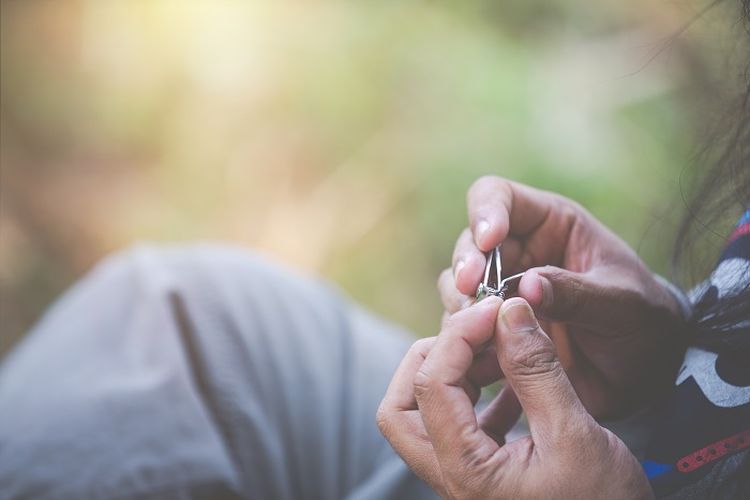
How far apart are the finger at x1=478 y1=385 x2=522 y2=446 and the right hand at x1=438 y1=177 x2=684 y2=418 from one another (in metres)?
0.09

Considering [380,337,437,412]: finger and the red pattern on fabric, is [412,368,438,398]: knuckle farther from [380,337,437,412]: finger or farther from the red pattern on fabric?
the red pattern on fabric

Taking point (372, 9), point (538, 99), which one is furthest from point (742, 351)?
point (372, 9)

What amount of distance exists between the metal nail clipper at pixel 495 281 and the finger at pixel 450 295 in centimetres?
4

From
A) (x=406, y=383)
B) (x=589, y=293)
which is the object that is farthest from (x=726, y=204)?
Answer: (x=406, y=383)

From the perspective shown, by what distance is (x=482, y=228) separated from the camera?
29.0 inches

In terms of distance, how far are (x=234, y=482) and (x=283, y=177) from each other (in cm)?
178

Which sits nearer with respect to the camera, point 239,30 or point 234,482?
point 234,482

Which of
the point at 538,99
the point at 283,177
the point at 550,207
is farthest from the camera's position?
the point at 283,177

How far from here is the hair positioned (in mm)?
684

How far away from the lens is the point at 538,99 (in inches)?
96.4

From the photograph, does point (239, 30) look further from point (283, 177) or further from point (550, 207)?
point (550, 207)

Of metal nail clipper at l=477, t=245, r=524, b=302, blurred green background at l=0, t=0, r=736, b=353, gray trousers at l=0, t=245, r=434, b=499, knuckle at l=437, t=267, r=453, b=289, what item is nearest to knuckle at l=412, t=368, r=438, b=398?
metal nail clipper at l=477, t=245, r=524, b=302

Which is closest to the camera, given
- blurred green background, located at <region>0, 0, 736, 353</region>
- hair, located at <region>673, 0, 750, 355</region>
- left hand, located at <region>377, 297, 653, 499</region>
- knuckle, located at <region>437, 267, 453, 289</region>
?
left hand, located at <region>377, 297, 653, 499</region>

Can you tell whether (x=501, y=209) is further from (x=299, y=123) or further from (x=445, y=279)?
(x=299, y=123)
